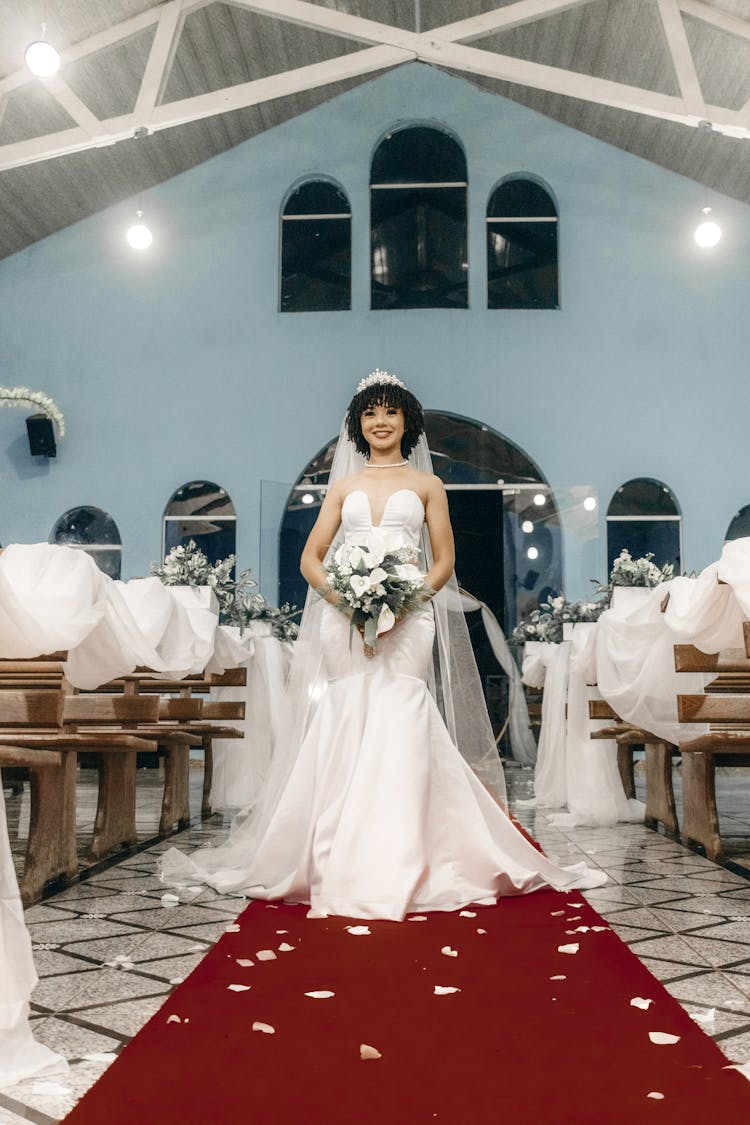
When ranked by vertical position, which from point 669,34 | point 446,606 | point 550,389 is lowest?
point 446,606

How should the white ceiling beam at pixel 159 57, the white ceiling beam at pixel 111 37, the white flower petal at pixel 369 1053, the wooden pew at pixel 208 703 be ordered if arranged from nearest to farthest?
the white flower petal at pixel 369 1053
the wooden pew at pixel 208 703
the white ceiling beam at pixel 111 37
the white ceiling beam at pixel 159 57

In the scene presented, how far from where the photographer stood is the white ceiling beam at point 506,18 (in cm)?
939

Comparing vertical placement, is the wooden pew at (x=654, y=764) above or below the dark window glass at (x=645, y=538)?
below

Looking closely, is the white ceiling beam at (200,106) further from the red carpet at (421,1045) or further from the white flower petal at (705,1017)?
the white flower petal at (705,1017)

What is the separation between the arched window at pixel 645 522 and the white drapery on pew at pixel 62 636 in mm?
7006

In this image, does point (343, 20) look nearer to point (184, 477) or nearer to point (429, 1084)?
point (184, 477)

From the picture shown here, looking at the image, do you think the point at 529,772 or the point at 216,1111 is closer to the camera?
the point at 216,1111

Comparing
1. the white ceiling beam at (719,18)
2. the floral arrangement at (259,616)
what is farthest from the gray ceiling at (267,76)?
the floral arrangement at (259,616)

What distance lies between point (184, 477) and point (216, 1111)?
10912 millimetres

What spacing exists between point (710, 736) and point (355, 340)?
29.9 ft

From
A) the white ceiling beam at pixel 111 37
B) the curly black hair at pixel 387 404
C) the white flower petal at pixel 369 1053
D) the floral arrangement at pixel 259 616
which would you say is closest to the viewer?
the white flower petal at pixel 369 1053

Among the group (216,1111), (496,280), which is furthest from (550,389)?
(216,1111)

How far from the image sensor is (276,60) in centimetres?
1161

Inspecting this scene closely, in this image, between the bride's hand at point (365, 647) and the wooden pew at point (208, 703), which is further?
the wooden pew at point (208, 703)
